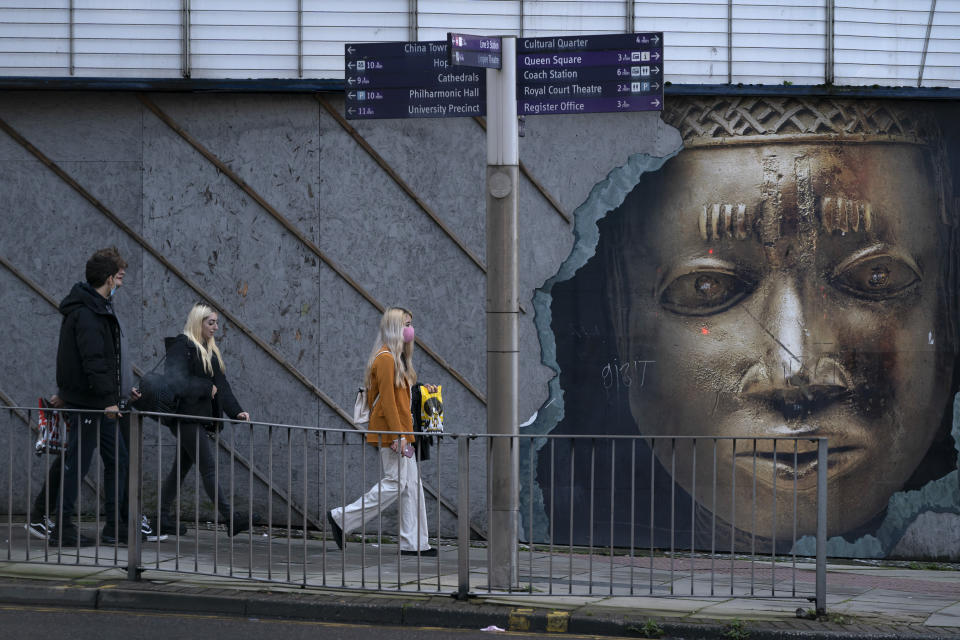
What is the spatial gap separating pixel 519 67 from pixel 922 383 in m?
4.46

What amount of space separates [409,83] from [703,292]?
3312 mm

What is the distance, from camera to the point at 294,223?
10352mm

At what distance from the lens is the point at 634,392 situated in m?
10.1

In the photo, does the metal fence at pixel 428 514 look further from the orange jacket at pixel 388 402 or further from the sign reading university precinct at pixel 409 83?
the sign reading university precinct at pixel 409 83

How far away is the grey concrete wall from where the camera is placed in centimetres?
1020

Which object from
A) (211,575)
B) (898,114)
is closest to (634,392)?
(898,114)

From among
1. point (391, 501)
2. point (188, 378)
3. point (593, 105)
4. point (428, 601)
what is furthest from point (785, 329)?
point (188, 378)

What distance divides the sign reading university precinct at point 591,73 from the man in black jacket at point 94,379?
3390mm

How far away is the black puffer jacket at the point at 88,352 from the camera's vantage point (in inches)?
347

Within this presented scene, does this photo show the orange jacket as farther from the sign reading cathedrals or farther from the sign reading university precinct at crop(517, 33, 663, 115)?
the sign reading university precinct at crop(517, 33, 663, 115)

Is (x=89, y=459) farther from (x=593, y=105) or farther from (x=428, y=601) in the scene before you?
(x=593, y=105)

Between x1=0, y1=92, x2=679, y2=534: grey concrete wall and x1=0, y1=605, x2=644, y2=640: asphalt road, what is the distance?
285 centimetres

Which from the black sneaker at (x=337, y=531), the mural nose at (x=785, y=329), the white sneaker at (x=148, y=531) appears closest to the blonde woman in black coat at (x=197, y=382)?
the white sneaker at (x=148, y=531)

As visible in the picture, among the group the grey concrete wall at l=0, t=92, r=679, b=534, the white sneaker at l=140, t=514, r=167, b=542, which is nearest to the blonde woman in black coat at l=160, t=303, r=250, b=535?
the white sneaker at l=140, t=514, r=167, b=542
